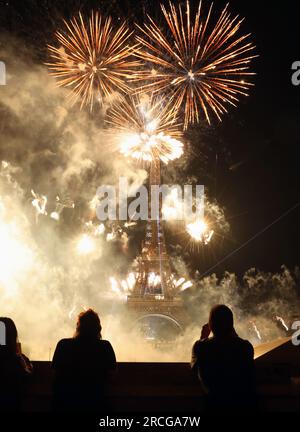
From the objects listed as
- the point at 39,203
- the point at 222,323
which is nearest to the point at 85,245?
the point at 39,203

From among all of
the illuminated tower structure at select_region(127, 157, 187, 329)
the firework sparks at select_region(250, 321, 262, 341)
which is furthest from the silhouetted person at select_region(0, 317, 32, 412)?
the firework sparks at select_region(250, 321, 262, 341)

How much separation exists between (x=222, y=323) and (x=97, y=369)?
1238mm

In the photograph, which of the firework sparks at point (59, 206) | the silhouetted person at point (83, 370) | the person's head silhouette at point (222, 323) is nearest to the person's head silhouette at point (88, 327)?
the silhouetted person at point (83, 370)

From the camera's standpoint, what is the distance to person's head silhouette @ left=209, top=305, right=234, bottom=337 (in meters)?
4.11

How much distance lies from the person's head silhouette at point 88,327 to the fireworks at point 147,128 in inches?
918

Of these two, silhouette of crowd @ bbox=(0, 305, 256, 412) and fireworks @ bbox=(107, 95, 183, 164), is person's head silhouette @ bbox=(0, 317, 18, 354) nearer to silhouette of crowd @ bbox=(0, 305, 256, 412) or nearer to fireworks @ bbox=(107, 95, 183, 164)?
silhouette of crowd @ bbox=(0, 305, 256, 412)

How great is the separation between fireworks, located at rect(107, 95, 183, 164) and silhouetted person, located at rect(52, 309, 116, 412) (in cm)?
2346

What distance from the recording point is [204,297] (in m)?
58.0

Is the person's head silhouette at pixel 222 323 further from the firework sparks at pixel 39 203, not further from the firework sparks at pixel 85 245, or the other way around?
the firework sparks at pixel 85 245

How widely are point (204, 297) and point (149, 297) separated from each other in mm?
12969

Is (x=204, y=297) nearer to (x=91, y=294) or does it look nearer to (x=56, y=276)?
(x=91, y=294)

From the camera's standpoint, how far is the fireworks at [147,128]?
27.4 metres
